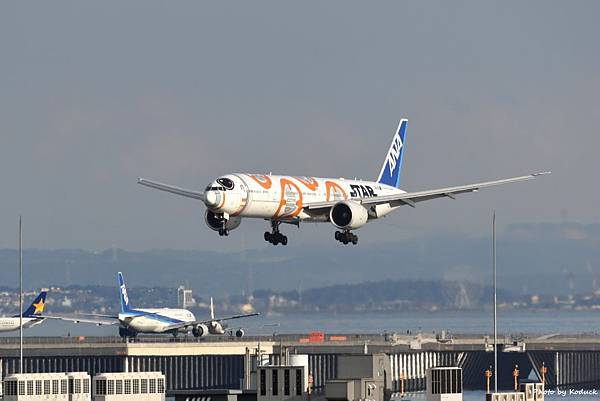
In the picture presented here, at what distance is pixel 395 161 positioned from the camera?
16288 centimetres

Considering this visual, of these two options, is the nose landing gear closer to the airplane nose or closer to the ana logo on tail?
the airplane nose

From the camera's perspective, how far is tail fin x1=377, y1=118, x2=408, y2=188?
15900 cm

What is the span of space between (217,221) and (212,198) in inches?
135

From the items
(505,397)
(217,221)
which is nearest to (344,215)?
(217,221)

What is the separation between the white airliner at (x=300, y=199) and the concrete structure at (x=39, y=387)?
17.3 meters

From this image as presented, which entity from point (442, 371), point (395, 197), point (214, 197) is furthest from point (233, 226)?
point (442, 371)

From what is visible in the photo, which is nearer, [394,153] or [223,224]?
[223,224]

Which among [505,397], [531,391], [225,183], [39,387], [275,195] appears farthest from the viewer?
[275,195]

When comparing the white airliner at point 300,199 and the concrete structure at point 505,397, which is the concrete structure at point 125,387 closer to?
the white airliner at point 300,199

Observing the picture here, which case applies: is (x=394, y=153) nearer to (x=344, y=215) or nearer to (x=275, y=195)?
(x=344, y=215)

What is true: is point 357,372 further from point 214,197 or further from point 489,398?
point 214,197

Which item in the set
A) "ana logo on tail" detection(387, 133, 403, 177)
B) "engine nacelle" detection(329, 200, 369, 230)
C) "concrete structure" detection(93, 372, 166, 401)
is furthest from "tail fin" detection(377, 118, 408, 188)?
"concrete structure" detection(93, 372, 166, 401)

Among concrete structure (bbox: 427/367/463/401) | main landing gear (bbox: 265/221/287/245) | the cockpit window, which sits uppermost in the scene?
the cockpit window

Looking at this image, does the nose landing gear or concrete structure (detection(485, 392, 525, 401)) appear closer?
concrete structure (detection(485, 392, 525, 401))
